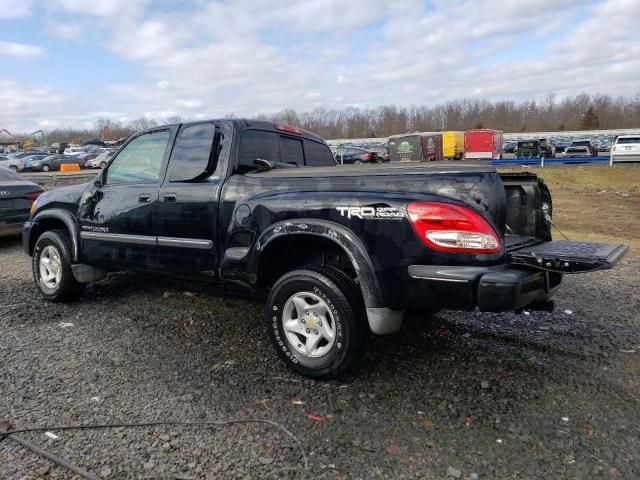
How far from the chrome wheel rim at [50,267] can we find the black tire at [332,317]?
302 cm

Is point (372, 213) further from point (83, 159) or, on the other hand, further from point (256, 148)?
point (83, 159)

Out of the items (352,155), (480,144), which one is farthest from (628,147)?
(480,144)

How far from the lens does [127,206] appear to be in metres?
4.75

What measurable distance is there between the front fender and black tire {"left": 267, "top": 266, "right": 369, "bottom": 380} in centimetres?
16

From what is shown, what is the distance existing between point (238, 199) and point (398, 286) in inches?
58.4

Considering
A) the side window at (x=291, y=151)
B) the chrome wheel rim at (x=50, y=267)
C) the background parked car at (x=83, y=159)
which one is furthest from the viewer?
the background parked car at (x=83, y=159)

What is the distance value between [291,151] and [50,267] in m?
2.91

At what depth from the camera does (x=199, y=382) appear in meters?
3.58

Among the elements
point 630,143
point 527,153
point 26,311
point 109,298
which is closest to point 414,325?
point 109,298

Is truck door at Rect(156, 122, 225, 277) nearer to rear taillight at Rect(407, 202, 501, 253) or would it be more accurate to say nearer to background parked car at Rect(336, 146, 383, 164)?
rear taillight at Rect(407, 202, 501, 253)

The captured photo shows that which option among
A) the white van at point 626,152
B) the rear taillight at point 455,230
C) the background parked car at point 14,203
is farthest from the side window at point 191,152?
the white van at point 626,152

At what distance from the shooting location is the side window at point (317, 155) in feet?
17.4

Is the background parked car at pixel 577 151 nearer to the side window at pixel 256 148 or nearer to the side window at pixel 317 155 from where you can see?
the side window at pixel 317 155

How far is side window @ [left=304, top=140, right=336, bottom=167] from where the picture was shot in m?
5.31
